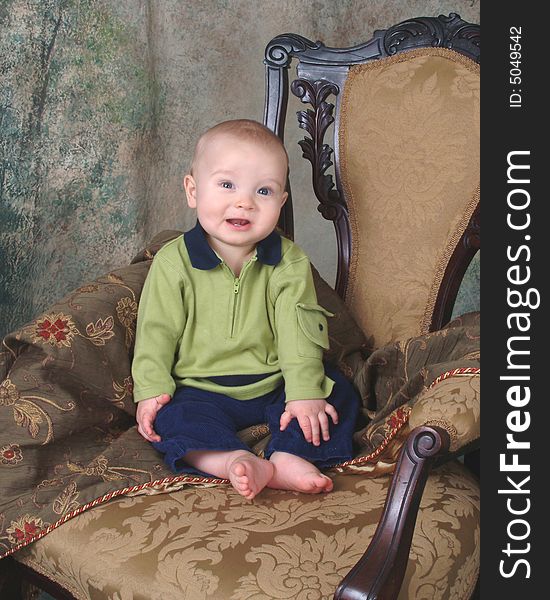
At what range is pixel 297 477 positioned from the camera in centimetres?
180

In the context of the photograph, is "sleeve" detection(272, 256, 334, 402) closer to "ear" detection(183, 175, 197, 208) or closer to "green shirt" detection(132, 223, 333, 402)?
"green shirt" detection(132, 223, 333, 402)

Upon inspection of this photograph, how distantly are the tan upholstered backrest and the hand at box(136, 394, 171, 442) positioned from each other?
0.63 metres

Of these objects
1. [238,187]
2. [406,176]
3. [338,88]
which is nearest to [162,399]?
[238,187]

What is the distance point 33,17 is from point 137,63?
0.43 metres

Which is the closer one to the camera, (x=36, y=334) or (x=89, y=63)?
(x=36, y=334)

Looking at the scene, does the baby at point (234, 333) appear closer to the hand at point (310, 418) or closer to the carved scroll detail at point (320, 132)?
the hand at point (310, 418)

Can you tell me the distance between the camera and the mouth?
2018 mm

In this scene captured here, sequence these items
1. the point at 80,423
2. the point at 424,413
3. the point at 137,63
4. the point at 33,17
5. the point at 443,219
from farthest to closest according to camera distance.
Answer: the point at 137,63, the point at 33,17, the point at 443,219, the point at 80,423, the point at 424,413

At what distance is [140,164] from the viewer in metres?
3.27

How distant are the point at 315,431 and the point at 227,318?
1.10 ft

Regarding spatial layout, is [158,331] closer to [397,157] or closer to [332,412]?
[332,412]

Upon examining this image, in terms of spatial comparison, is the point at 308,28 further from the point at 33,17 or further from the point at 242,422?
the point at 242,422

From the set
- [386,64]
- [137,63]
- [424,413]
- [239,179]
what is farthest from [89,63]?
[424,413]

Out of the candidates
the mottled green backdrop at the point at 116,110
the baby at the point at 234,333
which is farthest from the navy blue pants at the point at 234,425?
the mottled green backdrop at the point at 116,110
